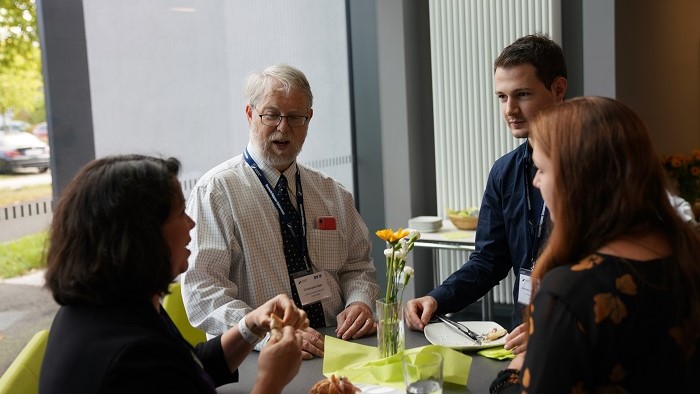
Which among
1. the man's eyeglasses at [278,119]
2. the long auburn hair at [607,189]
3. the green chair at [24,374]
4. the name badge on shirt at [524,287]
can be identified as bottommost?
the green chair at [24,374]

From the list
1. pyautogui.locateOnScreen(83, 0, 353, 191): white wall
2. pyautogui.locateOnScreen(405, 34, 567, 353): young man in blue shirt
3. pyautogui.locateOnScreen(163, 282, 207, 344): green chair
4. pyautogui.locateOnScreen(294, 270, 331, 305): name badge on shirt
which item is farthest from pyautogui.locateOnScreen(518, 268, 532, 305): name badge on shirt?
pyautogui.locateOnScreen(83, 0, 353, 191): white wall

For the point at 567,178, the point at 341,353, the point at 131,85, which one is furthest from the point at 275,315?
the point at 131,85

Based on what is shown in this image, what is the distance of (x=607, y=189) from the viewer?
4.14 feet

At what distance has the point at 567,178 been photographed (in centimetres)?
128

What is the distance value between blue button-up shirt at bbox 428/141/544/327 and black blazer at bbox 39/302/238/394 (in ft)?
4.02

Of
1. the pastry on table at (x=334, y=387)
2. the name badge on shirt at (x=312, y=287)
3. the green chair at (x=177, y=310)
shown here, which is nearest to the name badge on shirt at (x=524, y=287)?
the name badge on shirt at (x=312, y=287)

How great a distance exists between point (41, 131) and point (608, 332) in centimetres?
298

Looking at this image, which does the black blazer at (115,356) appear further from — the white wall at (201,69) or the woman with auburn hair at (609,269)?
the white wall at (201,69)

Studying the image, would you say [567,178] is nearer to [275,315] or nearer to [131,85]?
[275,315]

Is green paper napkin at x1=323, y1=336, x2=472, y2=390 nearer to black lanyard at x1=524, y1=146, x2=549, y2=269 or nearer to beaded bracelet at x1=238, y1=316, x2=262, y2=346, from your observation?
beaded bracelet at x1=238, y1=316, x2=262, y2=346

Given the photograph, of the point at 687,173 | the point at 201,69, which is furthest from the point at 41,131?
the point at 687,173

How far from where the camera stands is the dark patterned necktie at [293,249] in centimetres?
255

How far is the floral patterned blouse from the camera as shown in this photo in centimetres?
118

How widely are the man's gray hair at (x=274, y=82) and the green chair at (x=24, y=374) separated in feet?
3.83
